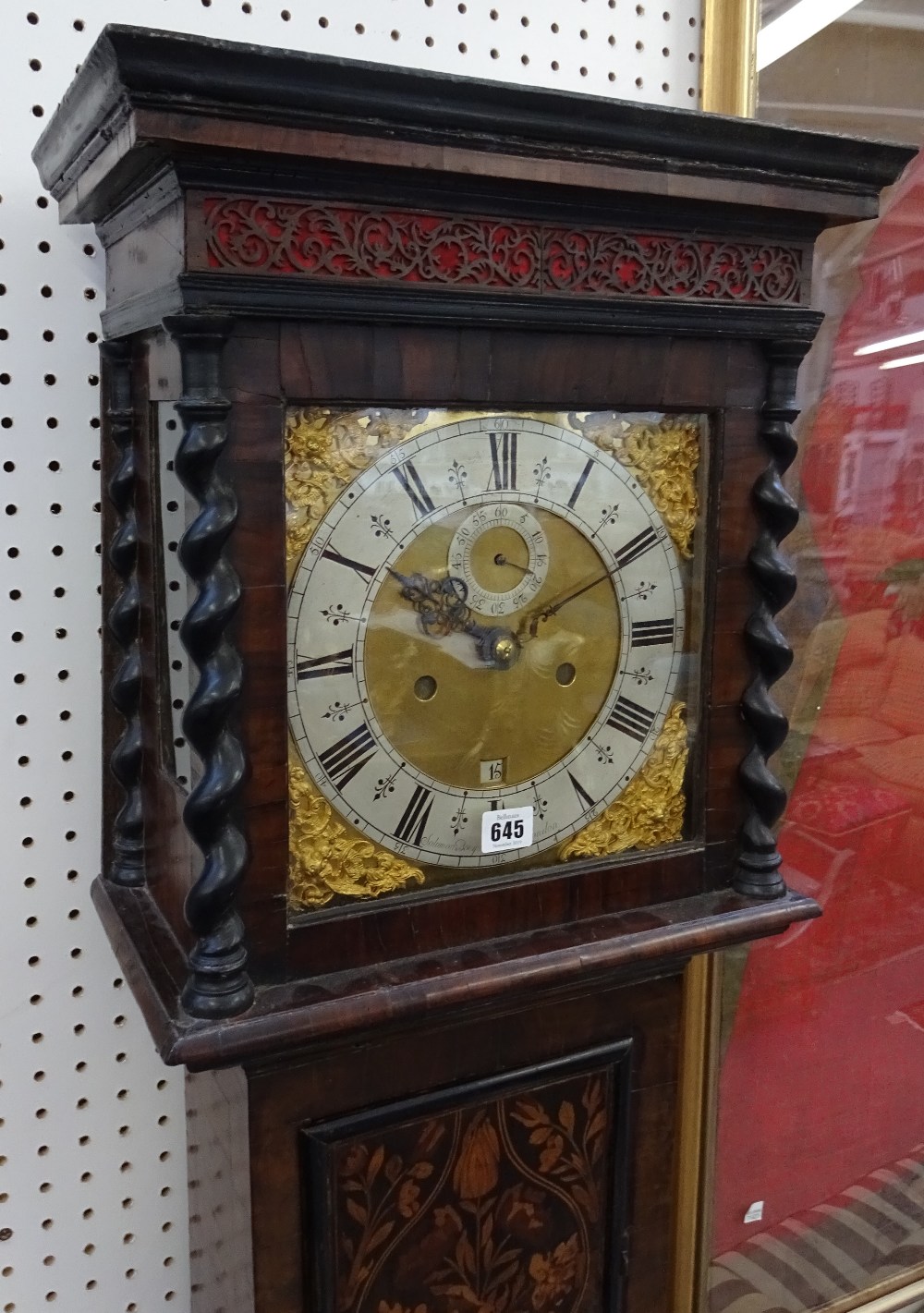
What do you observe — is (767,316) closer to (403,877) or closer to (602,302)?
(602,302)

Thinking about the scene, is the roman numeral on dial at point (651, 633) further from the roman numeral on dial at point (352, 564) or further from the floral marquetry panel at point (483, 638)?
the roman numeral on dial at point (352, 564)

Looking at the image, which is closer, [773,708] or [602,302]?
[602,302]

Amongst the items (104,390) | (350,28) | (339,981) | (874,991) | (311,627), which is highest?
(350,28)

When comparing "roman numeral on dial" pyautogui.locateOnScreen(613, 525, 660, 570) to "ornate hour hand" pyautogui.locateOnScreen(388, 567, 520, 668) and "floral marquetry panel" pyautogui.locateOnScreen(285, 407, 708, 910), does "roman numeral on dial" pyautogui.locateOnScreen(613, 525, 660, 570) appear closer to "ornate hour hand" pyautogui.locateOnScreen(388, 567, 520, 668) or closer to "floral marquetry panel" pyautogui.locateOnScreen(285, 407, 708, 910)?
"floral marquetry panel" pyautogui.locateOnScreen(285, 407, 708, 910)

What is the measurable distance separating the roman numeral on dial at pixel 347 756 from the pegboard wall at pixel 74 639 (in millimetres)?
370

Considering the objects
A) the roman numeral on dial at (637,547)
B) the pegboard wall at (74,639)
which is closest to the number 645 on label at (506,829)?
the roman numeral on dial at (637,547)

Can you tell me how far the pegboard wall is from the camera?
0.98 meters

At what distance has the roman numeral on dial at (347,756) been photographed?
2.64 ft

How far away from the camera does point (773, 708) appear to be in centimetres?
96

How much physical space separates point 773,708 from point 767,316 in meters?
0.33

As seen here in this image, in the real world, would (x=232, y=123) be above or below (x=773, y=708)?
above

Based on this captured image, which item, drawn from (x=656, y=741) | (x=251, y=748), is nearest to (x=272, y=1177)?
(x=251, y=748)

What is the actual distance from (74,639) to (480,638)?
44 cm

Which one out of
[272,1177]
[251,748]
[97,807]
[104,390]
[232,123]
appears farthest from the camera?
[97,807]
